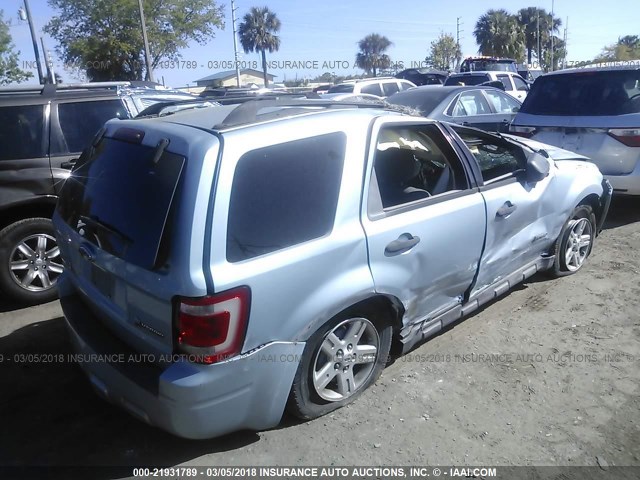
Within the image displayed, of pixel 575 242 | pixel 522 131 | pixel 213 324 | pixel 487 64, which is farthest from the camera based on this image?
pixel 487 64

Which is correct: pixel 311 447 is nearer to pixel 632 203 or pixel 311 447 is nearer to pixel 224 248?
pixel 224 248

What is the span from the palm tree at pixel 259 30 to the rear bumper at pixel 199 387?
62767 millimetres

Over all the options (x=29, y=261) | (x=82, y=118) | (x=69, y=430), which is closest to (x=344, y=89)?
(x=82, y=118)

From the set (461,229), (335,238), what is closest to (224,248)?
(335,238)

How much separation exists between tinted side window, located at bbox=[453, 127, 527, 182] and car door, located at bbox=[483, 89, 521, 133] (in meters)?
4.54

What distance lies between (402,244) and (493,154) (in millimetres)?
1921

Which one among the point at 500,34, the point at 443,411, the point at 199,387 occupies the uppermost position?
the point at 500,34

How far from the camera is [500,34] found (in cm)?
4925

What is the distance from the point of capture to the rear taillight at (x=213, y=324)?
2.24m

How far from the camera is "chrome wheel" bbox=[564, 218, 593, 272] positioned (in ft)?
15.3

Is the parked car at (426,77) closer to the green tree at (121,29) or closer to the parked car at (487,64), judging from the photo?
the parked car at (487,64)

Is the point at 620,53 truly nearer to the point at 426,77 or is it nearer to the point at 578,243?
the point at 426,77

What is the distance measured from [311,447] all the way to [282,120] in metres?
1.72

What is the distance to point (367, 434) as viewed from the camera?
2.86 meters
